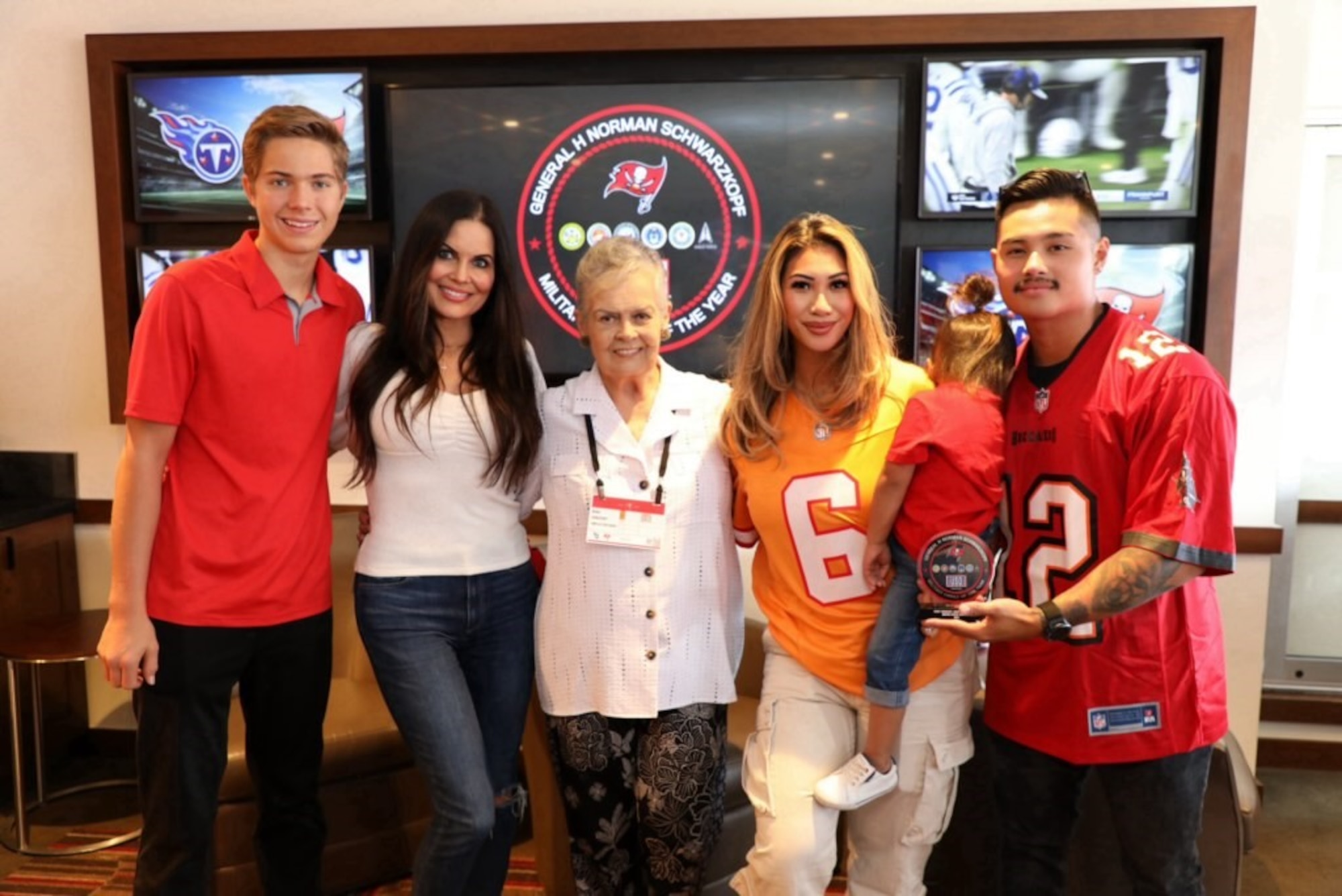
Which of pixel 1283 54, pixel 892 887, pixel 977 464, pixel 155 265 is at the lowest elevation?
pixel 892 887

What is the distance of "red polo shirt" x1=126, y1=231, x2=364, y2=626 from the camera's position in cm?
196

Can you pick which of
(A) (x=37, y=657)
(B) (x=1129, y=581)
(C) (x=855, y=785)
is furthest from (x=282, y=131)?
(A) (x=37, y=657)

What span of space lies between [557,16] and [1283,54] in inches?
90.8

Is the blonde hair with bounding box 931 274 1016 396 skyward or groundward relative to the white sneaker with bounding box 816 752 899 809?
skyward

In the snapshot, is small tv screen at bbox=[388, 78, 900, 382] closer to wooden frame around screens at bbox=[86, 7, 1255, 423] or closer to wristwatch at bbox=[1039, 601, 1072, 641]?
wooden frame around screens at bbox=[86, 7, 1255, 423]

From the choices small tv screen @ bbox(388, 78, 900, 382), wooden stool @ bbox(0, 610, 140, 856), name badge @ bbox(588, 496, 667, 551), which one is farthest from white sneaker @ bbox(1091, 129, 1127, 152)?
wooden stool @ bbox(0, 610, 140, 856)

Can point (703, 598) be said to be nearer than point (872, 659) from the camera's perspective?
No

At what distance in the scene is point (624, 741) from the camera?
Answer: 6.59 ft

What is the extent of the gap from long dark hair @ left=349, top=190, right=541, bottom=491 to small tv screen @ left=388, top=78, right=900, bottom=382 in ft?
4.53

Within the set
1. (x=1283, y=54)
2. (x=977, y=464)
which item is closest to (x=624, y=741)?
(x=977, y=464)

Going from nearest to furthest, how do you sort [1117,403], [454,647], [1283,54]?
[1117,403]
[454,647]
[1283,54]

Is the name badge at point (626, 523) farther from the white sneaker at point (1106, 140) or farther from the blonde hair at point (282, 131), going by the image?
the white sneaker at point (1106, 140)

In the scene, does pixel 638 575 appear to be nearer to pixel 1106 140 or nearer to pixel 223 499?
pixel 223 499

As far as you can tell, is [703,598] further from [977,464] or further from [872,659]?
[977,464]
